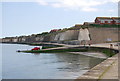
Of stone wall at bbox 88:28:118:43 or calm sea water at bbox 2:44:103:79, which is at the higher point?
stone wall at bbox 88:28:118:43

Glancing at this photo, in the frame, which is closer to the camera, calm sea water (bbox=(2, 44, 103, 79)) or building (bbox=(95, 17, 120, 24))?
calm sea water (bbox=(2, 44, 103, 79))

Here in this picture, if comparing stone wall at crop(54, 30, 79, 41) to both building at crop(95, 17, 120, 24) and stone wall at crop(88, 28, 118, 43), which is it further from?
building at crop(95, 17, 120, 24)

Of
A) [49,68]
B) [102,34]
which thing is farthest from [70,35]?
[49,68]

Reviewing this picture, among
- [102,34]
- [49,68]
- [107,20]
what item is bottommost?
[49,68]

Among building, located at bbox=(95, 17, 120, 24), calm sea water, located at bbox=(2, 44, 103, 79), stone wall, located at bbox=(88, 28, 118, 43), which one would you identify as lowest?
calm sea water, located at bbox=(2, 44, 103, 79)

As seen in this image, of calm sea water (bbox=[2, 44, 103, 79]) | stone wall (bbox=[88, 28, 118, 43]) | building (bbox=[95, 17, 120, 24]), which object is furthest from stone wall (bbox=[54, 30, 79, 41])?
calm sea water (bbox=[2, 44, 103, 79])

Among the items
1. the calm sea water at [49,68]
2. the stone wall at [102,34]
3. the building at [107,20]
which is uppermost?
the building at [107,20]

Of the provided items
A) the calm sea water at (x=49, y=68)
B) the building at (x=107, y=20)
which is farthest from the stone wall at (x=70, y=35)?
the calm sea water at (x=49, y=68)

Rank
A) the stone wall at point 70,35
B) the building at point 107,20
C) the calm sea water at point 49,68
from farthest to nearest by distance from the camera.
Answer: the building at point 107,20, the stone wall at point 70,35, the calm sea water at point 49,68

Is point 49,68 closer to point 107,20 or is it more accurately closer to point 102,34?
point 102,34

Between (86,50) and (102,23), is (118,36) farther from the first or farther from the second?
(86,50)

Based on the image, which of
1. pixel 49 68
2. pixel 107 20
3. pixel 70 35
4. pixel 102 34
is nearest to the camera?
pixel 49 68

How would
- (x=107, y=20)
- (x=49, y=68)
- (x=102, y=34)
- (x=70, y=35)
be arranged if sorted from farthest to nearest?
1. (x=70, y=35)
2. (x=107, y=20)
3. (x=102, y=34)
4. (x=49, y=68)

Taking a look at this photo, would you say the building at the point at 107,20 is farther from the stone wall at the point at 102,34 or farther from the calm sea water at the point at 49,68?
the calm sea water at the point at 49,68
